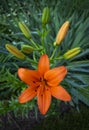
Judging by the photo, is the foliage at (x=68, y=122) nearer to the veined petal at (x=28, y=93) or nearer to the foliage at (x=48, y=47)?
the foliage at (x=48, y=47)

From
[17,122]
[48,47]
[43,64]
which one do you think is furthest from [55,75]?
[17,122]

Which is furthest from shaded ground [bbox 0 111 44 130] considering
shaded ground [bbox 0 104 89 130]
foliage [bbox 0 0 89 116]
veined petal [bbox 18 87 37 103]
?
veined petal [bbox 18 87 37 103]

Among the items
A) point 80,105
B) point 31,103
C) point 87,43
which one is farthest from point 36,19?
point 80,105

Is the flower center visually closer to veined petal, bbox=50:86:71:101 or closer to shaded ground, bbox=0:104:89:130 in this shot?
veined petal, bbox=50:86:71:101

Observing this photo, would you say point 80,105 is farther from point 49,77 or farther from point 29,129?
point 49,77

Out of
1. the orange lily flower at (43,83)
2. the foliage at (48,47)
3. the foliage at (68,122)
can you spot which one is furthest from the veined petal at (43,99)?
the foliage at (68,122)

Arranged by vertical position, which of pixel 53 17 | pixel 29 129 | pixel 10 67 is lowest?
pixel 29 129

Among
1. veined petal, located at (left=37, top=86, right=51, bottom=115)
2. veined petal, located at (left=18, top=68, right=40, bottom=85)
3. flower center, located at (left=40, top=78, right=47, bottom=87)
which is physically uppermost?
veined petal, located at (left=18, top=68, right=40, bottom=85)
